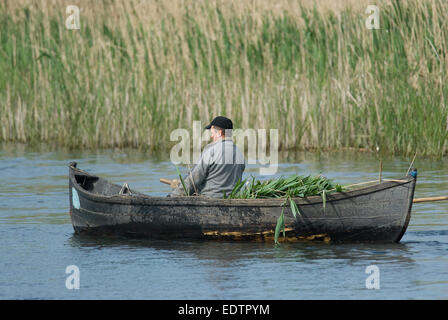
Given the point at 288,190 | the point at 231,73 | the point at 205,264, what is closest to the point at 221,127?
the point at 288,190

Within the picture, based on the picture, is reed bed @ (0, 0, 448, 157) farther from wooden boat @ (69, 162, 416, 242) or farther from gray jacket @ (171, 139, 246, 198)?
gray jacket @ (171, 139, 246, 198)

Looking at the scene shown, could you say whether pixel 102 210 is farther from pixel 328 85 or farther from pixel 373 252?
pixel 328 85

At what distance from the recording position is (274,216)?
397 inches

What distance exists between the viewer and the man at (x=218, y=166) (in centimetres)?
1038

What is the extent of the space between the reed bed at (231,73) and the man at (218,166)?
5.24m

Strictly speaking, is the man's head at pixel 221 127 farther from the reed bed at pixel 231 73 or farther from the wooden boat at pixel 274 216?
the reed bed at pixel 231 73

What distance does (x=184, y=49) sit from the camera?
53.4 ft

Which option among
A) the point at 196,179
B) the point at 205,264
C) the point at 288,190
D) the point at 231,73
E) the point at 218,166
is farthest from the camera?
the point at 231,73

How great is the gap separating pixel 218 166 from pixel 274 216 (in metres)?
0.83

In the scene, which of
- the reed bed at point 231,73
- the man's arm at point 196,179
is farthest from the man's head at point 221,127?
the reed bed at point 231,73

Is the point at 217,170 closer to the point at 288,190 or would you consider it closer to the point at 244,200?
the point at 244,200

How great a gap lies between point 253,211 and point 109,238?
177 centimetres

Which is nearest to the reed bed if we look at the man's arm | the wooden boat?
the wooden boat

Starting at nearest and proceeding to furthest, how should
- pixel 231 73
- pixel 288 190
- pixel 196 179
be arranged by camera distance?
1. pixel 288 190
2. pixel 196 179
3. pixel 231 73
